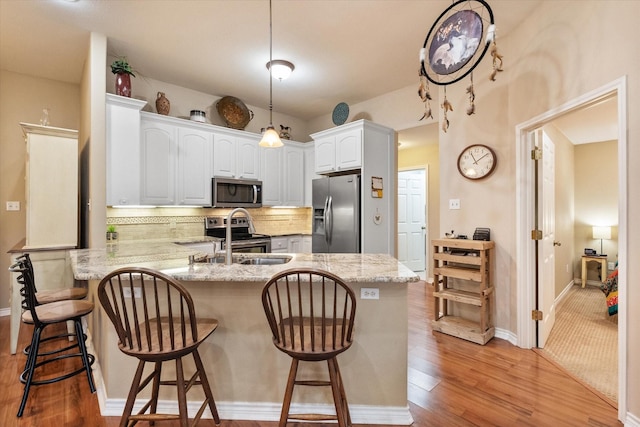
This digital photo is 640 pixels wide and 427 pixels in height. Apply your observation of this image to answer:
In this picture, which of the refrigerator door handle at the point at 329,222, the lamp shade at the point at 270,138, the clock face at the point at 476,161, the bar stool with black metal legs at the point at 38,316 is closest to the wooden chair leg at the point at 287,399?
the bar stool with black metal legs at the point at 38,316

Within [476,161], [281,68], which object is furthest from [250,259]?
[476,161]

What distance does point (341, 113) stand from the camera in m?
4.70

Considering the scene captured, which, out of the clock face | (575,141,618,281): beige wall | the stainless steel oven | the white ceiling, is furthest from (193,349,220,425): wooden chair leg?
(575,141,618,281): beige wall

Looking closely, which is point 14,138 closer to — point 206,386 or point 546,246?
point 206,386

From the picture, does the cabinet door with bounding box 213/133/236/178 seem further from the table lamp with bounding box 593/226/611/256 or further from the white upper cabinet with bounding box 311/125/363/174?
the table lamp with bounding box 593/226/611/256

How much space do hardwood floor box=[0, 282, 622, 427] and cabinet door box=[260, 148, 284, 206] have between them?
3.03 meters

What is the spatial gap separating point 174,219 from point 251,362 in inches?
115

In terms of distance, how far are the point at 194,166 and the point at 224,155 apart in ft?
1.50

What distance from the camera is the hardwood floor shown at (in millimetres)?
1858

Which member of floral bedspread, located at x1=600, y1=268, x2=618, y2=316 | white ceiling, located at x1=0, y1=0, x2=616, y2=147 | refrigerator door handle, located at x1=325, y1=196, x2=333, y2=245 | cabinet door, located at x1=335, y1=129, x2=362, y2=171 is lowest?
floral bedspread, located at x1=600, y1=268, x2=618, y2=316

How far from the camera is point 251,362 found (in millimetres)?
1892

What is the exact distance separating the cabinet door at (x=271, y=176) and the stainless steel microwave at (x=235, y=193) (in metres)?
0.16

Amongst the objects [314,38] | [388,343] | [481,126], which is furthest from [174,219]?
[481,126]

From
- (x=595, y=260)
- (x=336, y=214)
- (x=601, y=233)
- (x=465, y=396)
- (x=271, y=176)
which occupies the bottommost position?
(x=465, y=396)
